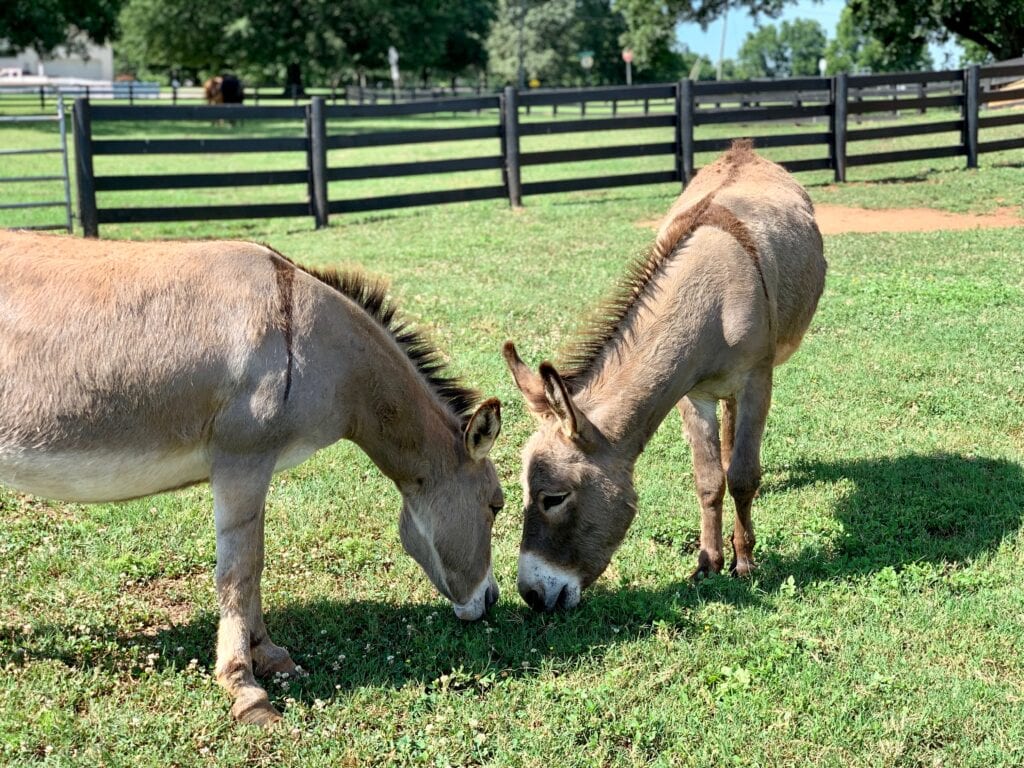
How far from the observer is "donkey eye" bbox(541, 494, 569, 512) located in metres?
4.31

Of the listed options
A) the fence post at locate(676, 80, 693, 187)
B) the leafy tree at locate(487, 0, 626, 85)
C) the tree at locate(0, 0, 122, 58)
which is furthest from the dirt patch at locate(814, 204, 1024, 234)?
the leafy tree at locate(487, 0, 626, 85)

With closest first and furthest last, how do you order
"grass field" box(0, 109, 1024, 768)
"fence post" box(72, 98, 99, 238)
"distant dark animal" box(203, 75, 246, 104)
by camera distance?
1. "grass field" box(0, 109, 1024, 768)
2. "fence post" box(72, 98, 99, 238)
3. "distant dark animal" box(203, 75, 246, 104)

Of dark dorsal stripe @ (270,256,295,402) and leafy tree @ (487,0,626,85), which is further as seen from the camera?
leafy tree @ (487,0,626,85)

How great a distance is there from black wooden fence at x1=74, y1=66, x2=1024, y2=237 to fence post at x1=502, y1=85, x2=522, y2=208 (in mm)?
17

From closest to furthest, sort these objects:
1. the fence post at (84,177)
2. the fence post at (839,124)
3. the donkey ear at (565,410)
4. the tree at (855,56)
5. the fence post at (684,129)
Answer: the donkey ear at (565,410) < the fence post at (84,177) < the fence post at (684,129) < the fence post at (839,124) < the tree at (855,56)

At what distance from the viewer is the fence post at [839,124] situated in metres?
17.6

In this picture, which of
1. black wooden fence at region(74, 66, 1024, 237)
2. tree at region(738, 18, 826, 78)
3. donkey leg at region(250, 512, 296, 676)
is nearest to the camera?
donkey leg at region(250, 512, 296, 676)

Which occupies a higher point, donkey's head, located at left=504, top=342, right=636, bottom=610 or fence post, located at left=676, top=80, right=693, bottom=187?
fence post, located at left=676, top=80, right=693, bottom=187

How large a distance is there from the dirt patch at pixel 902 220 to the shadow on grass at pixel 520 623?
8516 mm

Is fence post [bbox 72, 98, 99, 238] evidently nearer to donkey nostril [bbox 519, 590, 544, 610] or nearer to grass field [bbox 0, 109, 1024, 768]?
grass field [bbox 0, 109, 1024, 768]

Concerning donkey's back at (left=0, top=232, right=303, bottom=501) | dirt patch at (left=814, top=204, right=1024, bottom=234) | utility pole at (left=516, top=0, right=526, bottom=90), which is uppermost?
utility pole at (left=516, top=0, right=526, bottom=90)

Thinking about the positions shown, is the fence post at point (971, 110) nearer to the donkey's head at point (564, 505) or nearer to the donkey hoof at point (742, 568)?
the donkey hoof at point (742, 568)

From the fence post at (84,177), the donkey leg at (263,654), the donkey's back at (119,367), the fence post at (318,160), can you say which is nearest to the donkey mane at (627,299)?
the donkey's back at (119,367)

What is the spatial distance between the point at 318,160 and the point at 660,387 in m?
11.2
